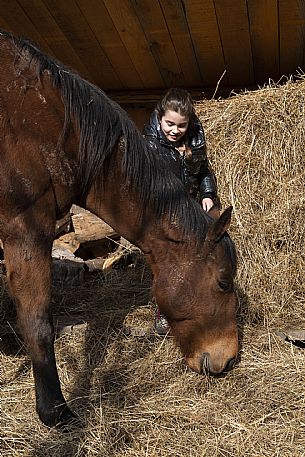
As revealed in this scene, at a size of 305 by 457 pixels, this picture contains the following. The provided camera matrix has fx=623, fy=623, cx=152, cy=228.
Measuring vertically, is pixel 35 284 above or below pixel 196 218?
below

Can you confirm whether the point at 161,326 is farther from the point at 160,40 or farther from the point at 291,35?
the point at 291,35

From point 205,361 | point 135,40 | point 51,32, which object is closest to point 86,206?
point 205,361

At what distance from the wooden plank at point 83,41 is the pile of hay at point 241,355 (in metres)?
0.92

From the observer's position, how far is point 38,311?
9.76ft

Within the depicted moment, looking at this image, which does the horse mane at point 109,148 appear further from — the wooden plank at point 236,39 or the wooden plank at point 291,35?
the wooden plank at point 291,35

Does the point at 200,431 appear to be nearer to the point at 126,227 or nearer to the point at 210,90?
the point at 126,227

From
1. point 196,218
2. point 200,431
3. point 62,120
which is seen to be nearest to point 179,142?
point 196,218

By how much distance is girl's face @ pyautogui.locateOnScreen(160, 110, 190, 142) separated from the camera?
3.77 m

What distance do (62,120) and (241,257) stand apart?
1.84 metres

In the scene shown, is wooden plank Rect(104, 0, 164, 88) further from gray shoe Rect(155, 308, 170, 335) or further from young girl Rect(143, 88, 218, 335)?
gray shoe Rect(155, 308, 170, 335)

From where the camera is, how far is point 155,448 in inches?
112

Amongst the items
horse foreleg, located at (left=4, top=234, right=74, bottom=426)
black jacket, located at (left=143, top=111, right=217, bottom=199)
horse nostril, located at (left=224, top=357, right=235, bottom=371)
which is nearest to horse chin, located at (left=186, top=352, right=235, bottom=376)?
horse nostril, located at (left=224, top=357, right=235, bottom=371)

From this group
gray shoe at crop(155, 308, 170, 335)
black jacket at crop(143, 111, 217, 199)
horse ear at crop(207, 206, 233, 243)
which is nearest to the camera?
horse ear at crop(207, 206, 233, 243)

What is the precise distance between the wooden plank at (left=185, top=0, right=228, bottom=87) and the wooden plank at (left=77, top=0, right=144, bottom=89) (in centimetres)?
56
